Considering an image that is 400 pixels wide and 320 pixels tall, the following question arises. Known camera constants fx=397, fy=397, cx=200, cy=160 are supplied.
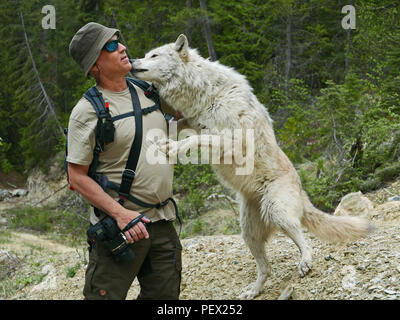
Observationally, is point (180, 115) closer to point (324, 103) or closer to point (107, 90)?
point (107, 90)

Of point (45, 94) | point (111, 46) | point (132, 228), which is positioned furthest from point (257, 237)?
point (45, 94)

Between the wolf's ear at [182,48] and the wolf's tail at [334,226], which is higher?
the wolf's ear at [182,48]

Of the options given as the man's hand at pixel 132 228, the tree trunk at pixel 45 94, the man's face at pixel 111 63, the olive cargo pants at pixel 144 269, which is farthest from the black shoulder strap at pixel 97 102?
the tree trunk at pixel 45 94

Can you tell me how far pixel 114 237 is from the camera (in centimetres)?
318

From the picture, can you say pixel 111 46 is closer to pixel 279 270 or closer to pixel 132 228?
pixel 132 228

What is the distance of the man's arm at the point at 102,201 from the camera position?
10.4ft

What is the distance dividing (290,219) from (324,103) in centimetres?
523

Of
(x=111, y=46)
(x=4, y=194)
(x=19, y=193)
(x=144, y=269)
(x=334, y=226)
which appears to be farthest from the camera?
(x=19, y=193)

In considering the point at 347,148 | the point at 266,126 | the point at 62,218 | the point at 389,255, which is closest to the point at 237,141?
the point at 266,126

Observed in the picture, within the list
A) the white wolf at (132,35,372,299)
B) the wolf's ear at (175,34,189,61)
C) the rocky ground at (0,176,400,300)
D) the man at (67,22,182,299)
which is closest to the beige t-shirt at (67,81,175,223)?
the man at (67,22,182,299)

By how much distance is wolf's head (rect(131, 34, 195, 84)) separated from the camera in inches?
165

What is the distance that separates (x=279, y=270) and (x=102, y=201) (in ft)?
9.62

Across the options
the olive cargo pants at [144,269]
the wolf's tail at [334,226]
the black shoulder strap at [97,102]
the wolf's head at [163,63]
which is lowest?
the wolf's tail at [334,226]

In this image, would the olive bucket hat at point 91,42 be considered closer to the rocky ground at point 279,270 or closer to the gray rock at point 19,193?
the rocky ground at point 279,270
